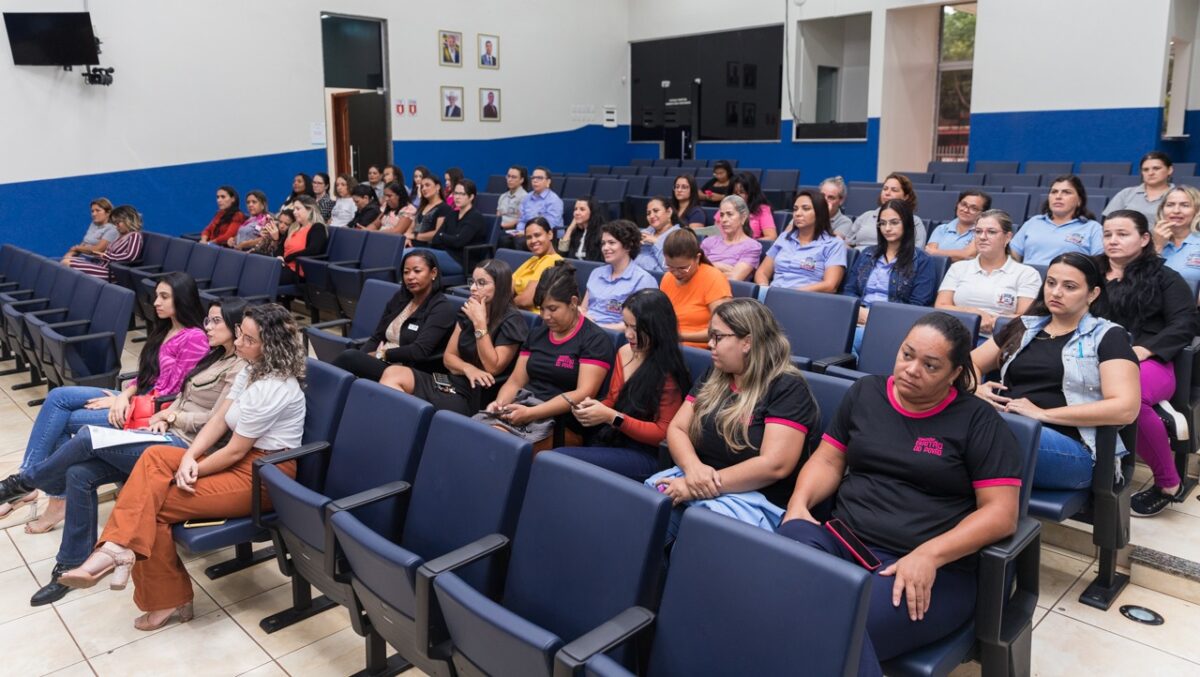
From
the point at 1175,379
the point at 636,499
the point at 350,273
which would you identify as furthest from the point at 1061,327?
the point at 350,273

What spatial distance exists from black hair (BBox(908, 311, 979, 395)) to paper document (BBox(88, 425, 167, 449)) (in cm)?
257

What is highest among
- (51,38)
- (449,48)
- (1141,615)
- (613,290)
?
(449,48)

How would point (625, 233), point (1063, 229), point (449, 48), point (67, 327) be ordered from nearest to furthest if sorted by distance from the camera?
point (625, 233) < point (1063, 229) < point (67, 327) < point (449, 48)

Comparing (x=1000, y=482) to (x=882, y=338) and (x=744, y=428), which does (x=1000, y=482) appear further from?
(x=882, y=338)

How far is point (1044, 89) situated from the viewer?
1040cm

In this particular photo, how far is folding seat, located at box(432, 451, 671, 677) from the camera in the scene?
184 centimetres

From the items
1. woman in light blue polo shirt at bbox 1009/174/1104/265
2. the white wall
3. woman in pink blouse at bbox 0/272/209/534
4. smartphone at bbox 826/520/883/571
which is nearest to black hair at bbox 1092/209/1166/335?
woman in light blue polo shirt at bbox 1009/174/1104/265

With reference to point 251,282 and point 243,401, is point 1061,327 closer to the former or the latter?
point 243,401

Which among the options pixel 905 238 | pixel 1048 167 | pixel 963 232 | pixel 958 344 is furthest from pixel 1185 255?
pixel 1048 167

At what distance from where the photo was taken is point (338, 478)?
280cm

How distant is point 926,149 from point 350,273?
9.66 m

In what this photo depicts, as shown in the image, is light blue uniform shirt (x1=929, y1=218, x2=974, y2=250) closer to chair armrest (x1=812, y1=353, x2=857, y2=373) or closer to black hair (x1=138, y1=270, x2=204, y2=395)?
chair armrest (x1=812, y1=353, x2=857, y2=373)

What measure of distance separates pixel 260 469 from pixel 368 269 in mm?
3685

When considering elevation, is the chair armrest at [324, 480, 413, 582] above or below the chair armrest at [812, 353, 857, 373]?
below
